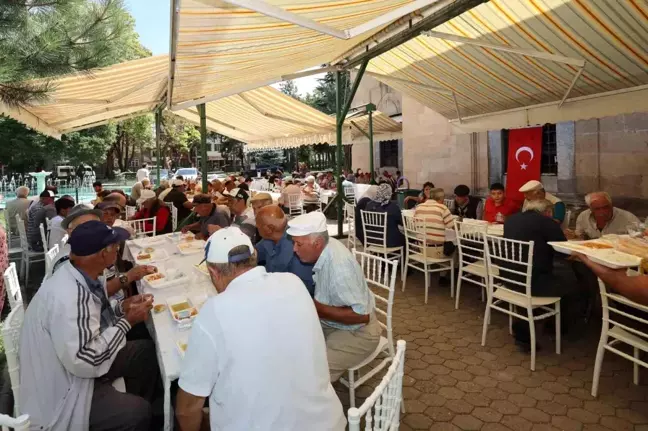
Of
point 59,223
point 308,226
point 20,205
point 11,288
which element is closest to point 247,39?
point 308,226

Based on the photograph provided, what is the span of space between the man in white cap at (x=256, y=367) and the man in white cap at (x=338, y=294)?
2.81 feet

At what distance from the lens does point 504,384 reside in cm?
314

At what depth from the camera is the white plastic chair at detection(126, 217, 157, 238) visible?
5.73 meters

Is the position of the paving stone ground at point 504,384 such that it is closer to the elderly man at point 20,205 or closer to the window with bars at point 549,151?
the window with bars at point 549,151

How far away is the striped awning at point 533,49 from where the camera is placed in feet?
13.4

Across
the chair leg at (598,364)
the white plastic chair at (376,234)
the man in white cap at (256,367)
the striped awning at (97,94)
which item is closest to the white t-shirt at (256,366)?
the man in white cap at (256,367)

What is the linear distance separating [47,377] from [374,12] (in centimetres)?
341

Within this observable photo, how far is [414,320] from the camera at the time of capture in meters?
4.41

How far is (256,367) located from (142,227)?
18.2 ft

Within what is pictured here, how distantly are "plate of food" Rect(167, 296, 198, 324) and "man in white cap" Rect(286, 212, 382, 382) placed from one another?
73 centimetres

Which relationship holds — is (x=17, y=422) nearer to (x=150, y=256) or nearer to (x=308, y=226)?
(x=308, y=226)

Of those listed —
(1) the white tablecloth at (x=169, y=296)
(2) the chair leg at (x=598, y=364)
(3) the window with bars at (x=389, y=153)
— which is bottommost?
(2) the chair leg at (x=598, y=364)

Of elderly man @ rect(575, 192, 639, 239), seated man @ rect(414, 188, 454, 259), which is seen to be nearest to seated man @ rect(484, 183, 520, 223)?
seated man @ rect(414, 188, 454, 259)

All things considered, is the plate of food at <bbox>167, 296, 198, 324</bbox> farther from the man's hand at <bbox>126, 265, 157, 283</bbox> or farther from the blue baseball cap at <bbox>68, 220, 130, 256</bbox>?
the man's hand at <bbox>126, 265, 157, 283</bbox>
